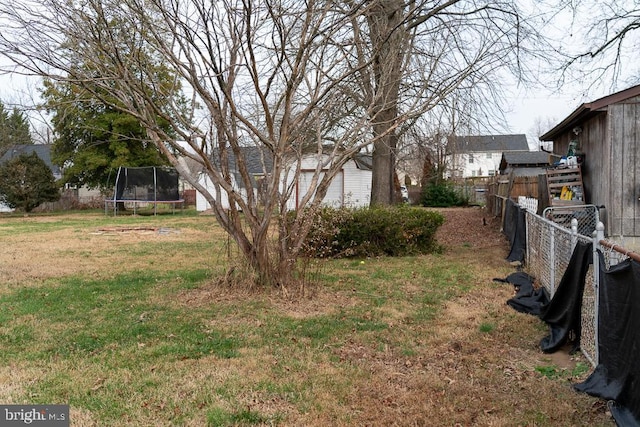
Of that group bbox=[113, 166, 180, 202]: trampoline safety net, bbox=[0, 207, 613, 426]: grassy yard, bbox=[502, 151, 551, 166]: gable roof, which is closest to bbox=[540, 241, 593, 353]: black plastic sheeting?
bbox=[0, 207, 613, 426]: grassy yard

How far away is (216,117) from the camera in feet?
19.5

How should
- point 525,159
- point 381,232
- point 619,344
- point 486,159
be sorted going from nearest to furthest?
point 619,344 < point 381,232 < point 525,159 < point 486,159

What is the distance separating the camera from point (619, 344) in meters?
3.07

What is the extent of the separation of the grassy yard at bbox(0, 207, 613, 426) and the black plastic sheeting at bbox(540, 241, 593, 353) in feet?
0.67

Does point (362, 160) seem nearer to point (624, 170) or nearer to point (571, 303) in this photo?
point (624, 170)

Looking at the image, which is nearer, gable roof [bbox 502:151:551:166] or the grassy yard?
the grassy yard

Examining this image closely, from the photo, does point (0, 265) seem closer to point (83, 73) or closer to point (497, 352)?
point (83, 73)

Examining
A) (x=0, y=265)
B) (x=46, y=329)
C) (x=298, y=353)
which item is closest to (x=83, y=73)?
(x=46, y=329)

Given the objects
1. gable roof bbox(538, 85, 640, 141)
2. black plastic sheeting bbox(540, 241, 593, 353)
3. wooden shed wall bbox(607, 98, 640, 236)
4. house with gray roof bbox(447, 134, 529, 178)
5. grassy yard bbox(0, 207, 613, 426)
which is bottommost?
grassy yard bbox(0, 207, 613, 426)

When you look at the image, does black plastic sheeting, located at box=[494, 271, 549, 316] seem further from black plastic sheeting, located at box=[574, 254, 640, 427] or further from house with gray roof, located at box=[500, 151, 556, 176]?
house with gray roof, located at box=[500, 151, 556, 176]

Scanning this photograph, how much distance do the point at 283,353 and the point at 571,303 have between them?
2523 mm

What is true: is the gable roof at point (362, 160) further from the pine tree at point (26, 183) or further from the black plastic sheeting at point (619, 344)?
the pine tree at point (26, 183)

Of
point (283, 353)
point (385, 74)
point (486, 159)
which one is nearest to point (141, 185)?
point (385, 74)

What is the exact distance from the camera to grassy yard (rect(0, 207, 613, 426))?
3.22 m
